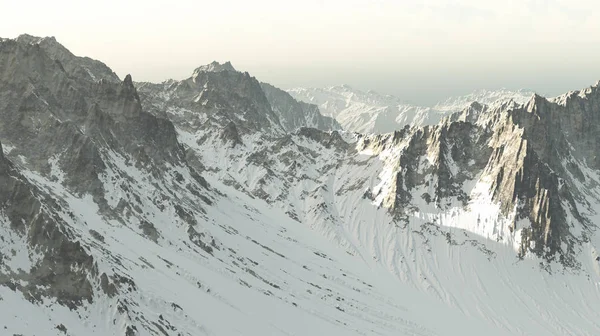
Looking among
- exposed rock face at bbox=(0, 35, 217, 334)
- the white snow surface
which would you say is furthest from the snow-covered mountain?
the white snow surface

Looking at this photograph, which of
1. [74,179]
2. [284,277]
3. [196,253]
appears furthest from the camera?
[284,277]

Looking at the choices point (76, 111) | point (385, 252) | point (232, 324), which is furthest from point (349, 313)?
point (76, 111)

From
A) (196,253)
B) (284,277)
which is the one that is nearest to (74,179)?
(196,253)

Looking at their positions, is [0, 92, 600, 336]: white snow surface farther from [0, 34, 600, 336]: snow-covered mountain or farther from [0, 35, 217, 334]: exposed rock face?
[0, 35, 217, 334]: exposed rock face

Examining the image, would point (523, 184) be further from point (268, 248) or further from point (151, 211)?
point (151, 211)

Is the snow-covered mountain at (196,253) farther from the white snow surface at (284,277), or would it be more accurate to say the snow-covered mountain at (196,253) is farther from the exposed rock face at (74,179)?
the white snow surface at (284,277)

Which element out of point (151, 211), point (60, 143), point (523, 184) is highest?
point (523, 184)

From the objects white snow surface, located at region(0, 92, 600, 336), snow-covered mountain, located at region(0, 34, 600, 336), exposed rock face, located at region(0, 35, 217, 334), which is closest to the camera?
exposed rock face, located at region(0, 35, 217, 334)

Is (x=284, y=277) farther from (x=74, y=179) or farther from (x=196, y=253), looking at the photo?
(x=74, y=179)

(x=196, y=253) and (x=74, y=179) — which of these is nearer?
(x=74, y=179)

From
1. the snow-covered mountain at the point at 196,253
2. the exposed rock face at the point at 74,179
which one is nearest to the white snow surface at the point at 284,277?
the snow-covered mountain at the point at 196,253

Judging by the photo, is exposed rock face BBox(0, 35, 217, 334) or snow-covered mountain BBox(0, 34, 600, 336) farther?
snow-covered mountain BBox(0, 34, 600, 336)
